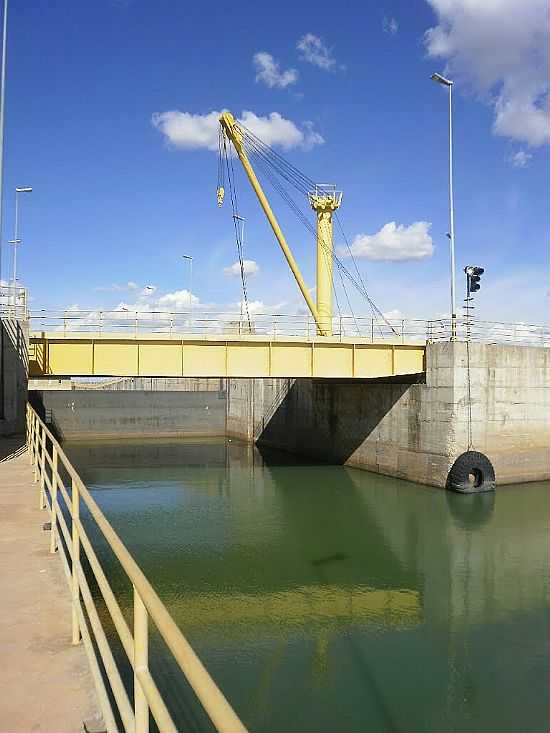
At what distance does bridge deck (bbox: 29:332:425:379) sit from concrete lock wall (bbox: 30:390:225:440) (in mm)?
22169

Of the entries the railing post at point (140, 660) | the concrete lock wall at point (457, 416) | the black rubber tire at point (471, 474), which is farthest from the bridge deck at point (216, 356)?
the railing post at point (140, 660)

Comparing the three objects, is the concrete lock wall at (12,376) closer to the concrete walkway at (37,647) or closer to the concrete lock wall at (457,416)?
the concrete walkway at (37,647)

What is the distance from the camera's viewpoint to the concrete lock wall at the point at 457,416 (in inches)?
933

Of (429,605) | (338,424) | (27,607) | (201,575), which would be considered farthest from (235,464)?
(27,607)

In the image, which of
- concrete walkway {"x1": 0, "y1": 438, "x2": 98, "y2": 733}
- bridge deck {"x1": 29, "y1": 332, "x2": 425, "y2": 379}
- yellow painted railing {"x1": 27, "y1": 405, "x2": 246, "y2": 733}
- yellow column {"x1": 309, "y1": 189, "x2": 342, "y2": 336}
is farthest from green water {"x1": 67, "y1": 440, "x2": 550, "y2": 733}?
yellow column {"x1": 309, "y1": 189, "x2": 342, "y2": 336}

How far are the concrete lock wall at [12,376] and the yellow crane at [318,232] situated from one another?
1649cm

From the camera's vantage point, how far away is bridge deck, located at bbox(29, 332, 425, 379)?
22.2 meters

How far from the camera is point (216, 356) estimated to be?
2370cm

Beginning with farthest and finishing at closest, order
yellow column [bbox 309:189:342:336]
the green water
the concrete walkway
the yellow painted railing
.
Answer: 1. yellow column [bbox 309:189:342:336]
2. the green water
3. the concrete walkway
4. the yellow painted railing

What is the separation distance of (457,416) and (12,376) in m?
15.4

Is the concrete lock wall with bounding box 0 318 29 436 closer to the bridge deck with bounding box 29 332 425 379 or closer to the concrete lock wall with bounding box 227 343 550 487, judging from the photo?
the bridge deck with bounding box 29 332 425 379

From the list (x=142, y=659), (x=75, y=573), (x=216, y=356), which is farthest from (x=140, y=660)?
(x=216, y=356)

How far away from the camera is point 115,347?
886 inches

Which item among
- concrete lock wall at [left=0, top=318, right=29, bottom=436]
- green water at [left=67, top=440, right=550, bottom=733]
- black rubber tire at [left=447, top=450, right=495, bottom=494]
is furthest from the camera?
black rubber tire at [left=447, top=450, right=495, bottom=494]
